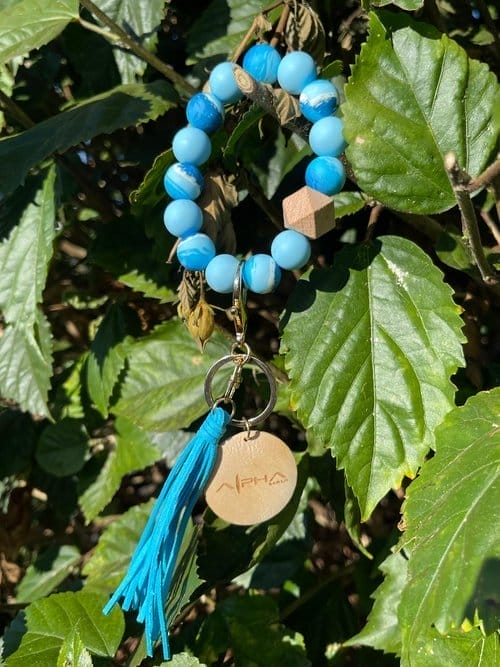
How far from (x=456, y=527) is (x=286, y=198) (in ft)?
1.17

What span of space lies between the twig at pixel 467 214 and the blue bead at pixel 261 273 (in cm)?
19

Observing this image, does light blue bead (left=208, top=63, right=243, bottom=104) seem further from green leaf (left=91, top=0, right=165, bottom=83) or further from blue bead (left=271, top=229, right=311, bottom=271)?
green leaf (left=91, top=0, right=165, bottom=83)

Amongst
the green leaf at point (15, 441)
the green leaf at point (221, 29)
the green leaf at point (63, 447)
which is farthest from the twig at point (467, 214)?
the green leaf at point (15, 441)

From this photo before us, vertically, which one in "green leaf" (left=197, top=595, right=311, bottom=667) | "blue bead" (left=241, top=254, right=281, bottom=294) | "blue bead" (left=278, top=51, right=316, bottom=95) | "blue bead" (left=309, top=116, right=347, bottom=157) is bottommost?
"green leaf" (left=197, top=595, right=311, bottom=667)

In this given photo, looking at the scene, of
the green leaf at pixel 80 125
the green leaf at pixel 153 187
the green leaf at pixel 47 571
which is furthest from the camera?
the green leaf at pixel 47 571

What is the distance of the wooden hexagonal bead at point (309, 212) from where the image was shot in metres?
0.77

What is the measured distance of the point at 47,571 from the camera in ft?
4.60

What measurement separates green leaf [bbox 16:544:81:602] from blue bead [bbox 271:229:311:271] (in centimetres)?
82

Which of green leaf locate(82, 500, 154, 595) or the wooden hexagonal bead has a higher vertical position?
the wooden hexagonal bead

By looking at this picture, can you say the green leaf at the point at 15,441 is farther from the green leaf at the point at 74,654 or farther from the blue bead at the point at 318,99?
the blue bead at the point at 318,99

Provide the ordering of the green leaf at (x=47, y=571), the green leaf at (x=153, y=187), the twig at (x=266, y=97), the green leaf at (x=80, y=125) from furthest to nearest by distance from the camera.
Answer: the green leaf at (x=47, y=571) < the green leaf at (x=80, y=125) < the green leaf at (x=153, y=187) < the twig at (x=266, y=97)

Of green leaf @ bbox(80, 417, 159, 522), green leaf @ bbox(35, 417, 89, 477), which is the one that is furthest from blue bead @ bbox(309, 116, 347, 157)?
green leaf @ bbox(35, 417, 89, 477)

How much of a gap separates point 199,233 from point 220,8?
1.40ft

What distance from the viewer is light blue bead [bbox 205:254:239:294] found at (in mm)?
791
